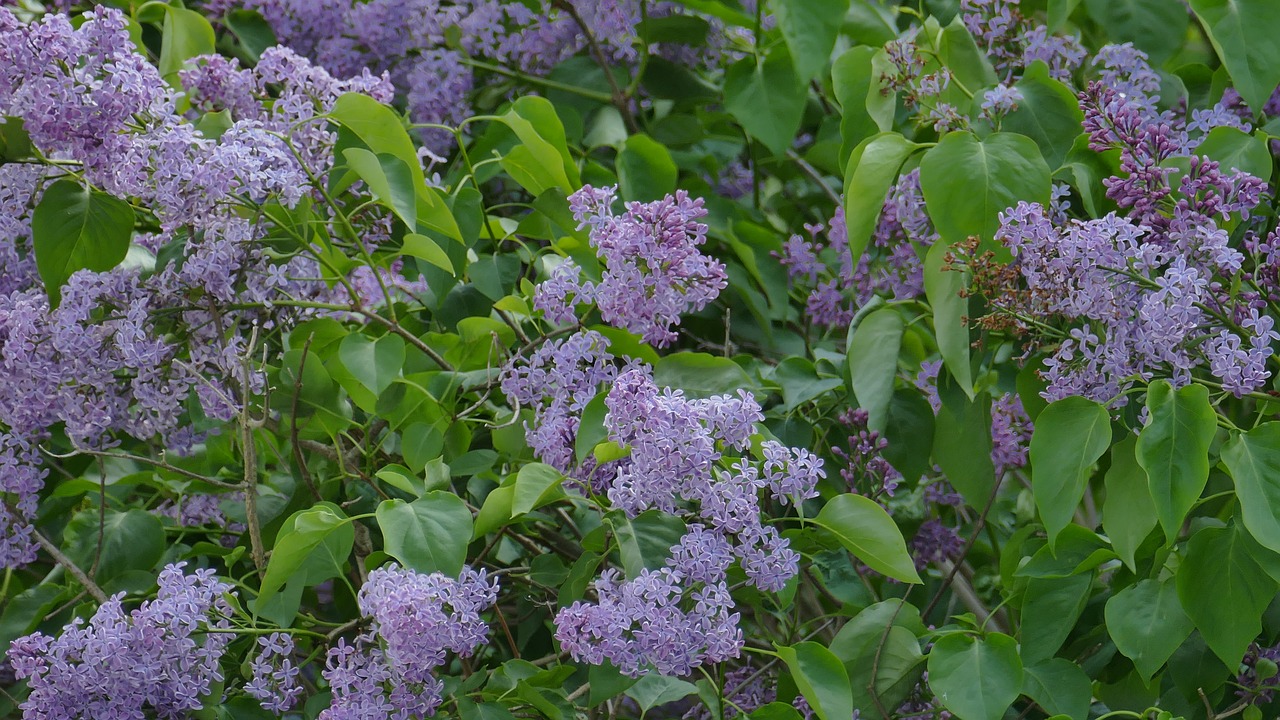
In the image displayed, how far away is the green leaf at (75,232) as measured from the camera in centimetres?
127

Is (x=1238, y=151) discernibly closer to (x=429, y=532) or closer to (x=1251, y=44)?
(x=1251, y=44)

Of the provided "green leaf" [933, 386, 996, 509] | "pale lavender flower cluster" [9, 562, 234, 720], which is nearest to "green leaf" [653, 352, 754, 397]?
"green leaf" [933, 386, 996, 509]

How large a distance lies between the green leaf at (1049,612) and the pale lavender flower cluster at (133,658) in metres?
0.76

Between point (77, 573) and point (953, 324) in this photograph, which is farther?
point (77, 573)

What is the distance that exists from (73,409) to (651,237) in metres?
0.64

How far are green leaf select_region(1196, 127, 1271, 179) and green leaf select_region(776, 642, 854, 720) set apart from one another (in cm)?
60

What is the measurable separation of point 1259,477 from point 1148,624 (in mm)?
177

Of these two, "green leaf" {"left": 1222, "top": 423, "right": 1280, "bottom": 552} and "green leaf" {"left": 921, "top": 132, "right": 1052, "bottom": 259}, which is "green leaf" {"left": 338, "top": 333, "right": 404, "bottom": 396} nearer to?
"green leaf" {"left": 921, "top": 132, "right": 1052, "bottom": 259}

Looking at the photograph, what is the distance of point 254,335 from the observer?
4.28ft

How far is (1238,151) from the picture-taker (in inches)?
47.6

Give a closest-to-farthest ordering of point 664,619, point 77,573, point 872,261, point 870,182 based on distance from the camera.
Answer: point 664,619 → point 870,182 → point 77,573 → point 872,261

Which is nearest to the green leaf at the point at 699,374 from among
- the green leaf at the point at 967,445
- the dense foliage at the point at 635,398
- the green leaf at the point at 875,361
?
the dense foliage at the point at 635,398

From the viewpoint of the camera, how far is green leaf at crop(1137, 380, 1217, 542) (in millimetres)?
1012

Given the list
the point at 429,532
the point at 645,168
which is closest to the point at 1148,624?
the point at 429,532
